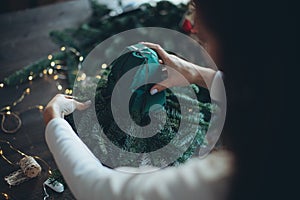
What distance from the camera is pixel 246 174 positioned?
607mm

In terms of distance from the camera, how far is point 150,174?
68cm

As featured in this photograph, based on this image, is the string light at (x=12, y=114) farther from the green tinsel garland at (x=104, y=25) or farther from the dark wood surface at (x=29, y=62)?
the green tinsel garland at (x=104, y=25)

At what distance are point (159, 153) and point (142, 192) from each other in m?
0.37

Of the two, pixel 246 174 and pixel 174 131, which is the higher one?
pixel 246 174

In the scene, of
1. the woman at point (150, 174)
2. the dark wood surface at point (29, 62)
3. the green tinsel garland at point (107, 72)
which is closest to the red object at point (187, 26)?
the green tinsel garland at point (107, 72)

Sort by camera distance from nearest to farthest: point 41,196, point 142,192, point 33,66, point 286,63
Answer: point 286,63 < point 142,192 < point 41,196 < point 33,66

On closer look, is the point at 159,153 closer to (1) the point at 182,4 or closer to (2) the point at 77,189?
(2) the point at 77,189

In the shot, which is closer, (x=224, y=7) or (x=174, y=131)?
(x=224, y=7)

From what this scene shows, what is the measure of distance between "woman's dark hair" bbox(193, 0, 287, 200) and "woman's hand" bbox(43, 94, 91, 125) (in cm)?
43

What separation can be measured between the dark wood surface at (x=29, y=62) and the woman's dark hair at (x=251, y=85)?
2.04 feet

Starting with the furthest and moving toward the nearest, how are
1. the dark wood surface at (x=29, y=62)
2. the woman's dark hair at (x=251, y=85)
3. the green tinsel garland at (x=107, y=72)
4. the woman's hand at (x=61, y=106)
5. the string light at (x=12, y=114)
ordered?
the string light at (x=12, y=114) < the dark wood surface at (x=29, y=62) < the green tinsel garland at (x=107, y=72) < the woman's hand at (x=61, y=106) < the woman's dark hair at (x=251, y=85)

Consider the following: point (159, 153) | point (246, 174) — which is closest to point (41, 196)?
point (159, 153)

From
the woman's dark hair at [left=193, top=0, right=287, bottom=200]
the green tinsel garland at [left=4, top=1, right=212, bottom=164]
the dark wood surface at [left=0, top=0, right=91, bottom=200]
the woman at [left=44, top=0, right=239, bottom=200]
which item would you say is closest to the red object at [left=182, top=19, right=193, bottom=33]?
the green tinsel garland at [left=4, top=1, right=212, bottom=164]

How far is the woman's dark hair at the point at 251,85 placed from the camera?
22.0 inches
